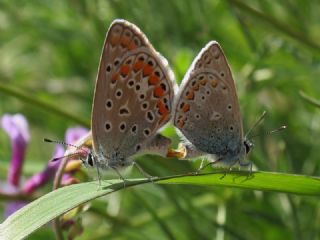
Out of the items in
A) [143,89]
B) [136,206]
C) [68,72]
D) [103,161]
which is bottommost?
[136,206]

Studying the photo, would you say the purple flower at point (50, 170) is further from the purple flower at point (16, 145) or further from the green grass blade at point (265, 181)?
the green grass blade at point (265, 181)

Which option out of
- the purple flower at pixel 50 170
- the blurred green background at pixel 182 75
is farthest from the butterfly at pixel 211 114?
the purple flower at pixel 50 170

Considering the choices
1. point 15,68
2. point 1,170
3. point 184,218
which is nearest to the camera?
point 184,218

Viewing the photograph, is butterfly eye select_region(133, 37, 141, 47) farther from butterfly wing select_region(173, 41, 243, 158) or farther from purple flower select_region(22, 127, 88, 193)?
purple flower select_region(22, 127, 88, 193)

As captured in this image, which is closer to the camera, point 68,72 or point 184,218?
point 184,218

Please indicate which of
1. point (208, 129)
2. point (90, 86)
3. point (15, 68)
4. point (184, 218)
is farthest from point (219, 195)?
point (15, 68)

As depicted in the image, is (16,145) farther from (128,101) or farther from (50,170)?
(128,101)

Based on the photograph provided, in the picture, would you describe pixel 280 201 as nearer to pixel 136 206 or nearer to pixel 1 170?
pixel 136 206

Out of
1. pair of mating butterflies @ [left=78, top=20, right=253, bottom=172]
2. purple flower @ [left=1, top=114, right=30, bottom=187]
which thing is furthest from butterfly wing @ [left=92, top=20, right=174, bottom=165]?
purple flower @ [left=1, top=114, right=30, bottom=187]
